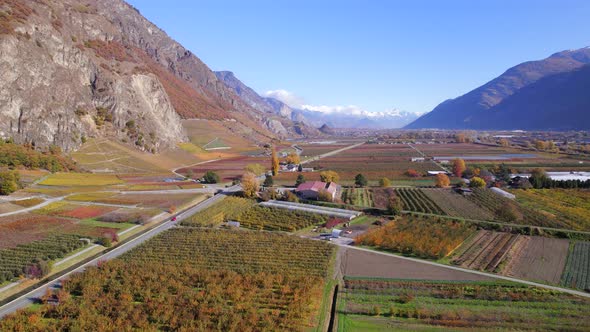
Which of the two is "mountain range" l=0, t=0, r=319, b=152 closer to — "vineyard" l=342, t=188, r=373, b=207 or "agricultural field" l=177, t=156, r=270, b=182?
"agricultural field" l=177, t=156, r=270, b=182

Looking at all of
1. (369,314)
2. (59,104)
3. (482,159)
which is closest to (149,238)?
(369,314)

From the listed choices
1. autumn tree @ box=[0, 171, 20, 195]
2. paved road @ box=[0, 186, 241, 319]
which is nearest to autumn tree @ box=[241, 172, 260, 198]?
paved road @ box=[0, 186, 241, 319]

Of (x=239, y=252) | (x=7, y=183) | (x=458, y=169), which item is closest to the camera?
(x=239, y=252)

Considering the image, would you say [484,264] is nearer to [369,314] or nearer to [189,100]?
[369,314]

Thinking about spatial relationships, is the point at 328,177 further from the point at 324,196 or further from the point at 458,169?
the point at 458,169

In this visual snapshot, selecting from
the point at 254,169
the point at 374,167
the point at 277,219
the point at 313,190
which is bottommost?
the point at 277,219

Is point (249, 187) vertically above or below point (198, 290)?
above

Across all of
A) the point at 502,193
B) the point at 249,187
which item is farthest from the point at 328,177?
the point at 502,193
